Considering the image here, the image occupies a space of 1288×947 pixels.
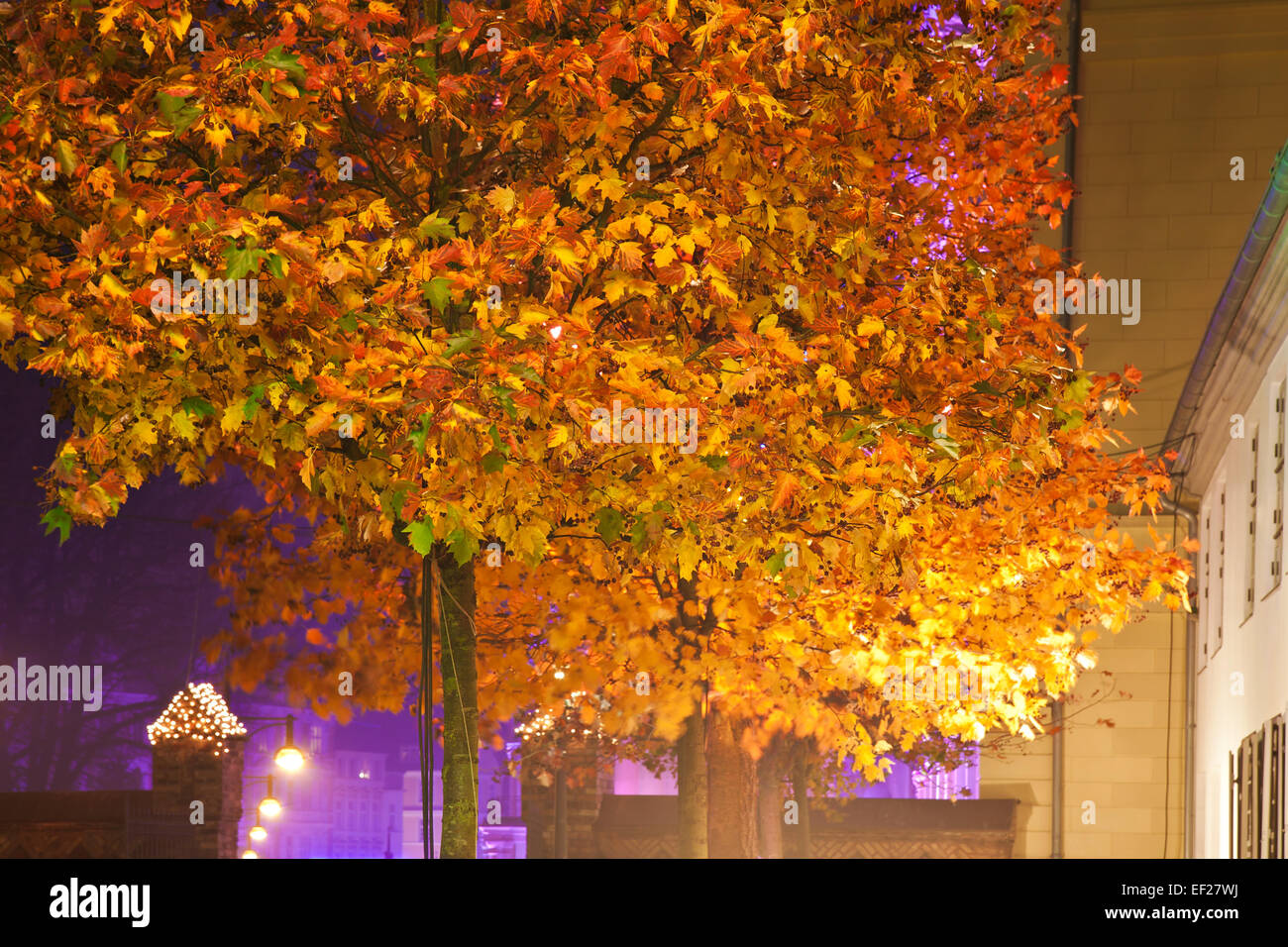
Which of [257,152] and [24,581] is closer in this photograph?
[257,152]

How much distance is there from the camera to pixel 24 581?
114ft

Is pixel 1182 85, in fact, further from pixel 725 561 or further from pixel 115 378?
pixel 115 378

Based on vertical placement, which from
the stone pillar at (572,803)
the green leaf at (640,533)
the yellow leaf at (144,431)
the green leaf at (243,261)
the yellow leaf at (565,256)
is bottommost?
the stone pillar at (572,803)

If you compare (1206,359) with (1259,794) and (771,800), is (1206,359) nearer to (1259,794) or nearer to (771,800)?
(1259,794)

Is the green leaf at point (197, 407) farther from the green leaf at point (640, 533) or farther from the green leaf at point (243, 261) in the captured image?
the green leaf at point (640, 533)

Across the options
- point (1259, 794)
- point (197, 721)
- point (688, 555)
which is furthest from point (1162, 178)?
point (688, 555)

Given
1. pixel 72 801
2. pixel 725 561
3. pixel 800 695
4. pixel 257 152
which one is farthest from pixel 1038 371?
pixel 72 801

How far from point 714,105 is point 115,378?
3.60 m

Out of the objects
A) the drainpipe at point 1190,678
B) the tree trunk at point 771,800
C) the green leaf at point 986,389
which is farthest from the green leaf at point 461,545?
the drainpipe at point 1190,678

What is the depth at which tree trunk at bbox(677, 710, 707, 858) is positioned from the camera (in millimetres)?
15484

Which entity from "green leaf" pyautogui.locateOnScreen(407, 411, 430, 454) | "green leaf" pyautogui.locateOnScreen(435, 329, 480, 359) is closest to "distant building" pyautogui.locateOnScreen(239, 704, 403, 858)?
"green leaf" pyautogui.locateOnScreen(435, 329, 480, 359)

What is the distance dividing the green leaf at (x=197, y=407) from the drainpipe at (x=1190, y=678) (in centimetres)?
2070

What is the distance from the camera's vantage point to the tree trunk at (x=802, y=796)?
2655 cm

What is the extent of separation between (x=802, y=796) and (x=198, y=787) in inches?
362
